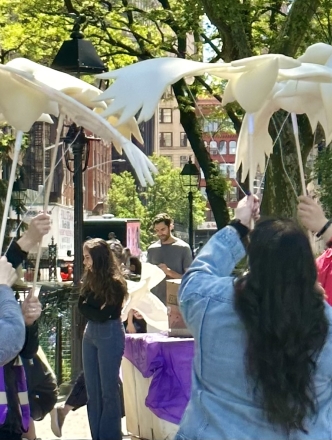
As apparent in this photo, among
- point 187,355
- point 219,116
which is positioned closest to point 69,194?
point 219,116

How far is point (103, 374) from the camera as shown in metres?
7.87

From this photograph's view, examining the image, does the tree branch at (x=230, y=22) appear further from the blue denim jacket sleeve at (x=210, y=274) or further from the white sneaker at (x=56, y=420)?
the blue denim jacket sleeve at (x=210, y=274)

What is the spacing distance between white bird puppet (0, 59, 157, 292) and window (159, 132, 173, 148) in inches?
6221

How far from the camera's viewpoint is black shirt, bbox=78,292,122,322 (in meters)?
7.75

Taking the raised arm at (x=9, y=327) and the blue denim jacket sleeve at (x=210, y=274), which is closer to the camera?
the blue denim jacket sleeve at (x=210, y=274)

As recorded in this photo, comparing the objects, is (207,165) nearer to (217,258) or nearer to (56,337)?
(56,337)

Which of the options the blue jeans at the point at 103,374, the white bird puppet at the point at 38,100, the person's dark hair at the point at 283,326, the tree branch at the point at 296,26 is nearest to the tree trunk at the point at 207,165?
the tree branch at the point at 296,26

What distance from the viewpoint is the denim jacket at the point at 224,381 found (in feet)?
10.2

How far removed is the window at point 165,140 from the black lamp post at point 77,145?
501 feet

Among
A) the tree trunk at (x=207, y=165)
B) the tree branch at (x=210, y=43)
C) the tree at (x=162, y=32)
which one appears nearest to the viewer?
the tree at (x=162, y=32)

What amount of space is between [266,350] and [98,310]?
479 centimetres

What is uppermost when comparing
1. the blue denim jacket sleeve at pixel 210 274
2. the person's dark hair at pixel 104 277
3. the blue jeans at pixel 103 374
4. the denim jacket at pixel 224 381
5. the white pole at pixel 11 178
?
the white pole at pixel 11 178

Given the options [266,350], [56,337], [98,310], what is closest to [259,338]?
[266,350]

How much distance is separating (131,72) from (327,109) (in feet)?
3.73
